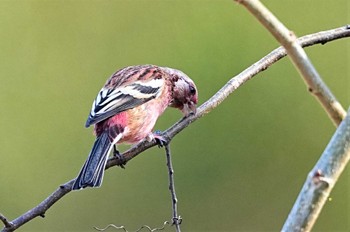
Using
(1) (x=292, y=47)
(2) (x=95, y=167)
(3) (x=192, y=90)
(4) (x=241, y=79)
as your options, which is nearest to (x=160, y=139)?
(2) (x=95, y=167)

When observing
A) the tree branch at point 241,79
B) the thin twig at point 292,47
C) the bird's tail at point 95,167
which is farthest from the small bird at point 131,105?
the thin twig at point 292,47

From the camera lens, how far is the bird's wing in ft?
10.8

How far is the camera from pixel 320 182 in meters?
1.22

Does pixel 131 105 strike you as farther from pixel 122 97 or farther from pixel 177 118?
pixel 177 118

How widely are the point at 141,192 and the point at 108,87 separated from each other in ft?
7.30

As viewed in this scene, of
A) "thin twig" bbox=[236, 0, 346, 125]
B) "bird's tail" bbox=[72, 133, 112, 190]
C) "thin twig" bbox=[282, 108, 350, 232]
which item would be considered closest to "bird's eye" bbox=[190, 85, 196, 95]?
"bird's tail" bbox=[72, 133, 112, 190]

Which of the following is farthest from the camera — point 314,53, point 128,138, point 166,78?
point 314,53

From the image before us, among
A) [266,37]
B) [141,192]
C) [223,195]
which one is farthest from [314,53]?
[141,192]

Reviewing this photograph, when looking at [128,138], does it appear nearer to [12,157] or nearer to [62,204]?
[62,204]

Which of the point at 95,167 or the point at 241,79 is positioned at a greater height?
the point at 241,79

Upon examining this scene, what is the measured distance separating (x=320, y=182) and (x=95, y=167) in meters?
1.79

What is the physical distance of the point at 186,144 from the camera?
5.82 m

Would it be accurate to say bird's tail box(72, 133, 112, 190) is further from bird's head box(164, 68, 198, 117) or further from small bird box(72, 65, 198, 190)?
bird's head box(164, 68, 198, 117)

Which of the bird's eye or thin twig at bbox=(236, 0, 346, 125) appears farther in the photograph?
the bird's eye
